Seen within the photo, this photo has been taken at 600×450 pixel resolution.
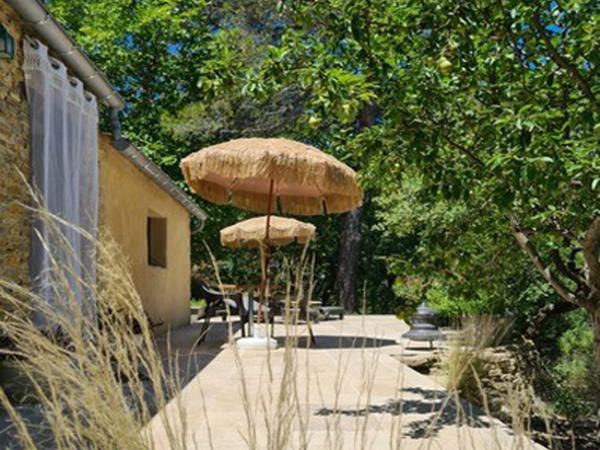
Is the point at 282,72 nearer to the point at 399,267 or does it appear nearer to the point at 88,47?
the point at 399,267

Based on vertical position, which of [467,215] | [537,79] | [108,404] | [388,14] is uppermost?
[388,14]

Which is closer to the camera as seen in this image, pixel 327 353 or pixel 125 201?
pixel 327 353

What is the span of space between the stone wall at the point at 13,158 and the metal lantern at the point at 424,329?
4076 mm

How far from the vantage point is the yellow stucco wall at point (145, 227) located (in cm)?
800

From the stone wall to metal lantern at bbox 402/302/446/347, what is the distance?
408cm

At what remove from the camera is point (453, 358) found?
582 cm

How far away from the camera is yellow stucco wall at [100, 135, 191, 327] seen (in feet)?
26.2

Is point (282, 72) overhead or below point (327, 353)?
overhead

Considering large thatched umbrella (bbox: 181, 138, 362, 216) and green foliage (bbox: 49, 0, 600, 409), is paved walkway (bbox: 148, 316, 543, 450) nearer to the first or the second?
green foliage (bbox: 49, 0, 600, 409)

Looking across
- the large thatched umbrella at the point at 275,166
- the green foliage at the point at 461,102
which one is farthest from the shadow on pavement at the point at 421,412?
the large thatched umbrella at the point at 275,166

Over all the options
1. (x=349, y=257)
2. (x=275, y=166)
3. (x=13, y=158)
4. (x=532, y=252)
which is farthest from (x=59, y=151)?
(x=349, y=257)

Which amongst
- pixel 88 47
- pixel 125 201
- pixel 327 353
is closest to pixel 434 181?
pixel 327 353

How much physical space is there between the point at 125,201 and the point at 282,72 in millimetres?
5427

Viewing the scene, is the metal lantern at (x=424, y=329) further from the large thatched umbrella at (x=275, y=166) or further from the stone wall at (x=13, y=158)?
the stone wall at (x=13, y=158)
